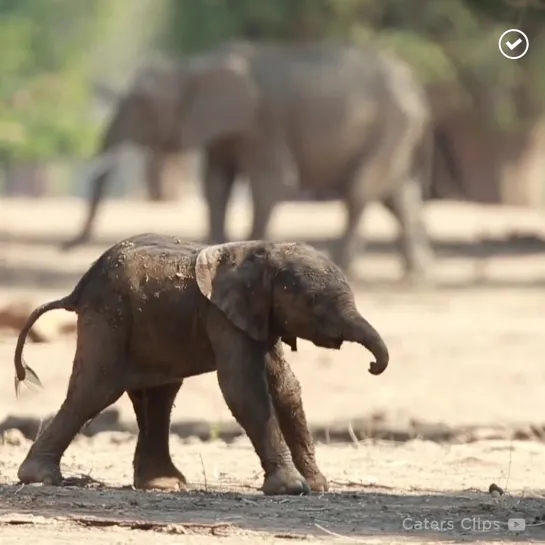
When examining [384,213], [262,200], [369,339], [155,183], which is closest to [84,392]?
[369,339]

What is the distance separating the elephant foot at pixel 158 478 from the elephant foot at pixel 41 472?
1.09ft

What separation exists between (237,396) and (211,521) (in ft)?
2.84

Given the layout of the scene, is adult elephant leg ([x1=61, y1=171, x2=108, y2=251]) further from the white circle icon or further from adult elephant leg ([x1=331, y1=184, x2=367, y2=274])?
the white circle icon

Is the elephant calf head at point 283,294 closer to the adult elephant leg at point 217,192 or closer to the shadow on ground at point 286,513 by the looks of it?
the shadow on ground at point 286,513

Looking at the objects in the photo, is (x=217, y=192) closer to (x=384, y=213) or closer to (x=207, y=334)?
(x=384, y=213)

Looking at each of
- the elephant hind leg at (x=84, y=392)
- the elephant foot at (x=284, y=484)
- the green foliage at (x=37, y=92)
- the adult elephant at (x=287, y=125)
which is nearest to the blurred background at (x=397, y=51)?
the green foliage at (x=37, y=92)

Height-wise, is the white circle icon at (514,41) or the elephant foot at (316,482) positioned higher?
the white circle icon at (514,41)

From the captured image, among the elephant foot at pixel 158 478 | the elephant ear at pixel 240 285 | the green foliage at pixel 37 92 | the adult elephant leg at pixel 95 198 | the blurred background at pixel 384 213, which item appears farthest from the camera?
the green foliage at pixel 37 92

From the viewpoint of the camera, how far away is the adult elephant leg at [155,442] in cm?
702

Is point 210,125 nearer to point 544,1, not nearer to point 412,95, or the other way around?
point 412,95

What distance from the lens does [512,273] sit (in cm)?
2139

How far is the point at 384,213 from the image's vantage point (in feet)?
108

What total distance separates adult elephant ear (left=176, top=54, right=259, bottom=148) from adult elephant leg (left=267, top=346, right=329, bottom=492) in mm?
13455

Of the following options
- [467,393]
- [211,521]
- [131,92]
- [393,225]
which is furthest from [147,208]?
[211,521]
